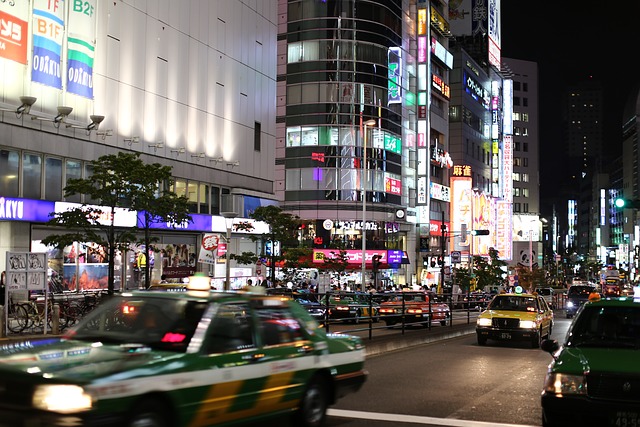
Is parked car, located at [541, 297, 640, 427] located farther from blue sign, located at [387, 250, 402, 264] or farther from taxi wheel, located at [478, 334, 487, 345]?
blue sign, located at [387, 250, 402, 264]

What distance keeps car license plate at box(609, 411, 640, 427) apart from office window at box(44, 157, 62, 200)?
89.5 ft

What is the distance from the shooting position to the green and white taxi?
6434 millimetres

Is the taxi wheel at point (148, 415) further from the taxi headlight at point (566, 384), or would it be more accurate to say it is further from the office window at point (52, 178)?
the office window at point (52, 178)

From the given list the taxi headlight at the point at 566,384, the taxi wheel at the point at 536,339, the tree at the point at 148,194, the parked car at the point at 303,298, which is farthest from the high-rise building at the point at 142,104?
the taxi headlight at the point at 566,384

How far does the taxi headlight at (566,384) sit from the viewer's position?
331 inches

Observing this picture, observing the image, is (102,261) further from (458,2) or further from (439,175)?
(458,2)

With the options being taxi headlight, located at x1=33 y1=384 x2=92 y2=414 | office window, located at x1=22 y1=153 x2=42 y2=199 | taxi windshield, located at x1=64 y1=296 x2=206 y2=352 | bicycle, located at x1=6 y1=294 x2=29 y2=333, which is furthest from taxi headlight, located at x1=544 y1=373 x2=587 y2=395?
office window, located at x1=22 y1=153 x2=42 y2=199

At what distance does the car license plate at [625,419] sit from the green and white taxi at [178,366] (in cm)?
339

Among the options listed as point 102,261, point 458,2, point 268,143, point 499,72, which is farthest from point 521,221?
point 102,261

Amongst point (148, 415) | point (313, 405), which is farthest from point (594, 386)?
point (148, 415)

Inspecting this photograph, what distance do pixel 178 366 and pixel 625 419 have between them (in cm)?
463

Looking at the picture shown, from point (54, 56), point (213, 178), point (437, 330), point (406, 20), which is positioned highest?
point (406, 20)

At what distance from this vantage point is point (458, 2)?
11019 cm

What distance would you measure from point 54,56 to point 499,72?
10353 centimetres
